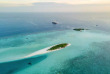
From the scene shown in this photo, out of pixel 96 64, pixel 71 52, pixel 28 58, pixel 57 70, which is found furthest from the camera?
pixel 71 52

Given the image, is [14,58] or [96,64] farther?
[14,58]

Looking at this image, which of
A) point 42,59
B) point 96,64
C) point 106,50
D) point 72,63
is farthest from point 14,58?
point 106,50

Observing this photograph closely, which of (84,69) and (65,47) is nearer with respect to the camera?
(84,69)

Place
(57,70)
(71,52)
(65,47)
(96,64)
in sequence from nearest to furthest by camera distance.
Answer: (57,70) → (96,64) → (71,52) → (65,47)

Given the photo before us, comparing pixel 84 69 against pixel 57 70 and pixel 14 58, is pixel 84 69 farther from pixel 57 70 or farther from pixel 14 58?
pixel 14 58

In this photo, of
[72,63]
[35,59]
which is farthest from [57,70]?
[35,59]

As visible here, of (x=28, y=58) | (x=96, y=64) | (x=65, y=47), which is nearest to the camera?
(x=96, y=64)

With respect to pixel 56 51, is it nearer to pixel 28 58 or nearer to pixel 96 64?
pixel 28 58

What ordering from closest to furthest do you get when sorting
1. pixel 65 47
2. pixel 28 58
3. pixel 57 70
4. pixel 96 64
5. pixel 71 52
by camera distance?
pixel 57 70 → pixel 96 64 → pixel 28 58 → pixel 71 52 → pixel 65 47
